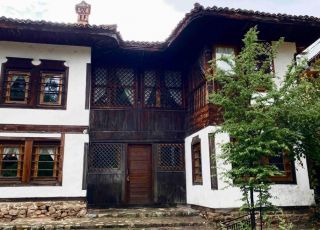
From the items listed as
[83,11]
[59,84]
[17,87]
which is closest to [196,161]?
[59,84]

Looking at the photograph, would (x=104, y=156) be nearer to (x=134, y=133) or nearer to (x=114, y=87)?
(x=134, y=133)

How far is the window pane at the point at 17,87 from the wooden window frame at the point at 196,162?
5610 mm

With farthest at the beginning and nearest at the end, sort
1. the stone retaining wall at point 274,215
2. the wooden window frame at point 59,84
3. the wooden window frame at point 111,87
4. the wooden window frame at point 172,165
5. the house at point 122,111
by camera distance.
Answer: the wooden window frame at point 111,87 → the wooden window frame at point 172,165 → the wooden window frame at point 59,84 → the house at point 122,111 → the stone retaining wall at point 274,215

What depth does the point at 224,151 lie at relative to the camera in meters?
Result: 6.72

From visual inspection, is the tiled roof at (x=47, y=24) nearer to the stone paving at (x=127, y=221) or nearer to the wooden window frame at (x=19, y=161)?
the wooden window frame at (x=19, y=161)

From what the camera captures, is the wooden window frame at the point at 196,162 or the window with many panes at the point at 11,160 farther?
the wooden window frame at the point at 196,162

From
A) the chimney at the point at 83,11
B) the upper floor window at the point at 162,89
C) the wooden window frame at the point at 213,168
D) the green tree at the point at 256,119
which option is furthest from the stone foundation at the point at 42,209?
the chimney at the point at 83,11

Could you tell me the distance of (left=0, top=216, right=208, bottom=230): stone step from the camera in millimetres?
8102

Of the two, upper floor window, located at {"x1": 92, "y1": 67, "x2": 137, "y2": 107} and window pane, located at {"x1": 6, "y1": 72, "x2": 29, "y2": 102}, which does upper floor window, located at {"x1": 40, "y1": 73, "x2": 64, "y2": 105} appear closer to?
window pane, located at {"x1": 6, "y1": 72, "x2": 29, "y2": 102}

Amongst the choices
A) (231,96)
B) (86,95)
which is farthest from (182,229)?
(86,95)

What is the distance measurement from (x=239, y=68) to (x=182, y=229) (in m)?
4.31

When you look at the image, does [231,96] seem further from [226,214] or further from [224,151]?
[226,214]

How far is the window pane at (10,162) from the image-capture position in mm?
9562

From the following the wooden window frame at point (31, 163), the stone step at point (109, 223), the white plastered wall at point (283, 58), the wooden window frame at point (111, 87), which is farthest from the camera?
the wooden window frame at point (111, 87)
